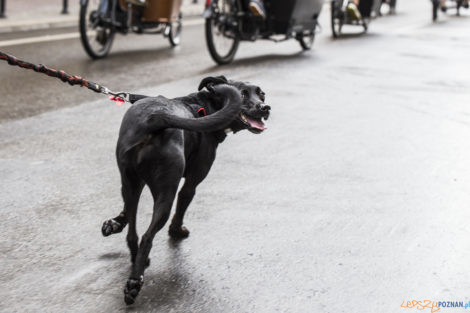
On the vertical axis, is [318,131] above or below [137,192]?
below

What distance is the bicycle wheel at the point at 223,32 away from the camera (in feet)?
35.7

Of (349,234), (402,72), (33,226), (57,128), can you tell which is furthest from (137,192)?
(402,72)

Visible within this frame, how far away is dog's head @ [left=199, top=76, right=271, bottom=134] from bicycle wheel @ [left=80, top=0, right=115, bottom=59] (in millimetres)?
7213

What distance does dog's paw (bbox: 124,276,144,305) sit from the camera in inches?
128

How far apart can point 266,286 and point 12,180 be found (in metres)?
2.35

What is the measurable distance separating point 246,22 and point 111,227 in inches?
327

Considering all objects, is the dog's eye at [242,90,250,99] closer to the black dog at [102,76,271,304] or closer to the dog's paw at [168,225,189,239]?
the black dog at [102,76,271,304]

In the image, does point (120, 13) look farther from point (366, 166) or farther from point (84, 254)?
point (84, 254)

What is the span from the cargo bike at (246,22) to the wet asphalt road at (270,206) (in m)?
1.63

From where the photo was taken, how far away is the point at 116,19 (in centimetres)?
1142

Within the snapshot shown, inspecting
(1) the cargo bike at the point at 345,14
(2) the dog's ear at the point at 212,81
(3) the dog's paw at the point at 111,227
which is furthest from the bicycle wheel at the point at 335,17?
(3) the dog's paw at the point at 111,227

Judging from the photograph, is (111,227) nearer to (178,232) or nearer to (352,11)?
(178,232)

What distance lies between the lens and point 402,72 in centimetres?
1093

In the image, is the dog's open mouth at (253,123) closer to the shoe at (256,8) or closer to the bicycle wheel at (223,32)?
the bicycle wheel at (223,32)
